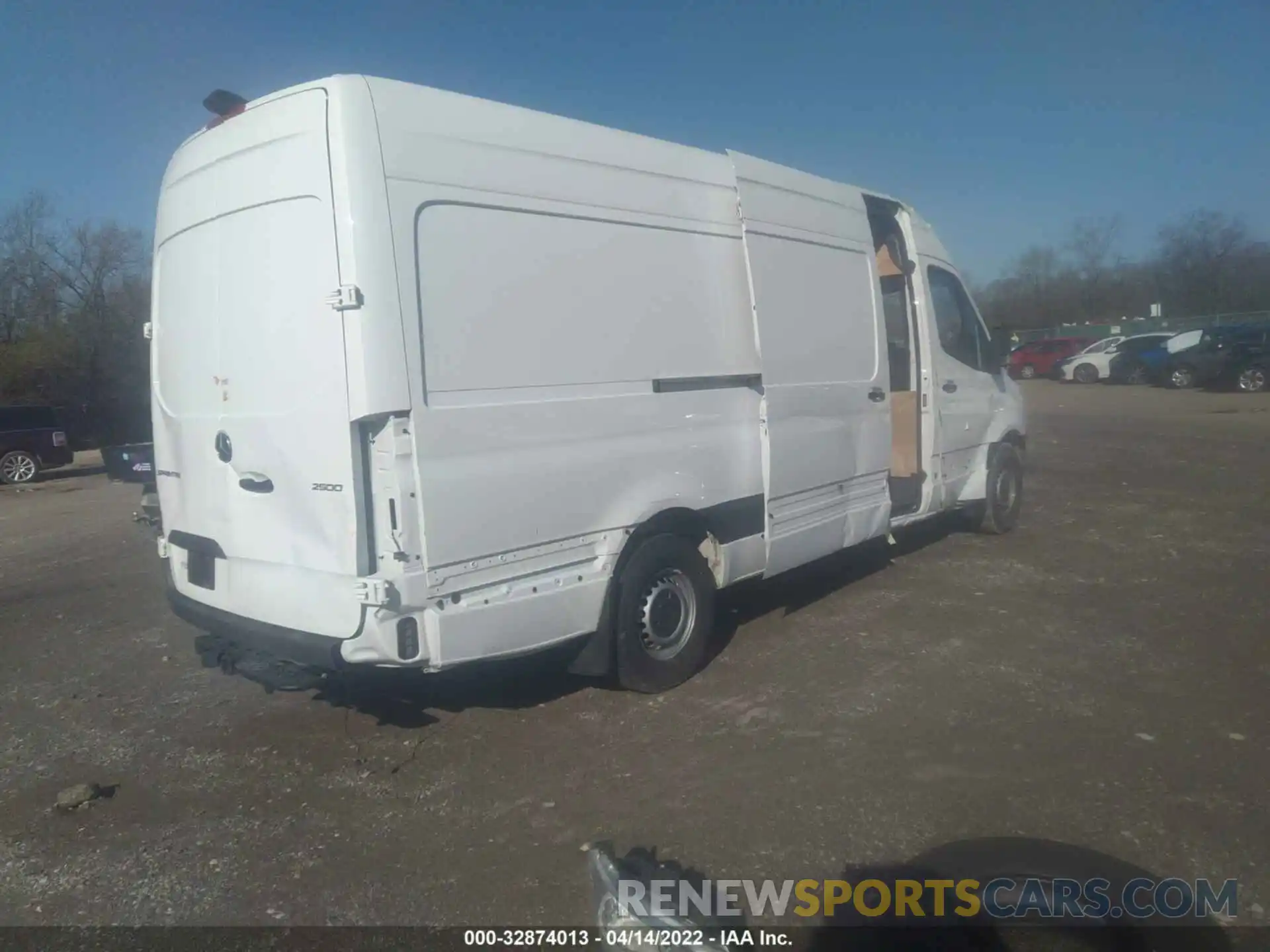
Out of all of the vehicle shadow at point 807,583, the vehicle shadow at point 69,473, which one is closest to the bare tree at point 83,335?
the vehicle shadow at point 69,473

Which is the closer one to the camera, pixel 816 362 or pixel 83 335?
pixel 816 362

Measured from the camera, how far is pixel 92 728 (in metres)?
5.29

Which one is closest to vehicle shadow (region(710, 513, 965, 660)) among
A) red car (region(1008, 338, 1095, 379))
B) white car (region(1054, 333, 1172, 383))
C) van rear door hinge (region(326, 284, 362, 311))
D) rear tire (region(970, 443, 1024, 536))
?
rear tire (region(970, 443, 1024, 536))

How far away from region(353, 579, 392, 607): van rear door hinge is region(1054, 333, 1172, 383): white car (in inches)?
1260

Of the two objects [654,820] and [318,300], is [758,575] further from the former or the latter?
[318,300]

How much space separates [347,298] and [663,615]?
2419 mm

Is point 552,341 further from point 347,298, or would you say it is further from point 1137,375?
point 1137,375

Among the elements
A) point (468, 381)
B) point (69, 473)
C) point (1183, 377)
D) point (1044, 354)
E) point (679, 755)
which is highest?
point (1044, 354)

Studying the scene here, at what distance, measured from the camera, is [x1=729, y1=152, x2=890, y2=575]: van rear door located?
589cm

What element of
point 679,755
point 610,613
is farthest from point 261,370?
point 679,755

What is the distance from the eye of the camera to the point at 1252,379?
2548cm

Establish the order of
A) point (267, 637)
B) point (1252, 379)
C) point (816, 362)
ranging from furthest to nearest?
point (1252, 379)
point (816, 362)
point (267, 637)

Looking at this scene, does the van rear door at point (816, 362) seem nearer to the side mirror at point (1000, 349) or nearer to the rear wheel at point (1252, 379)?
the side mirror at point (1000, 349)

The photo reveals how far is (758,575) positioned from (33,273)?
137 feet
